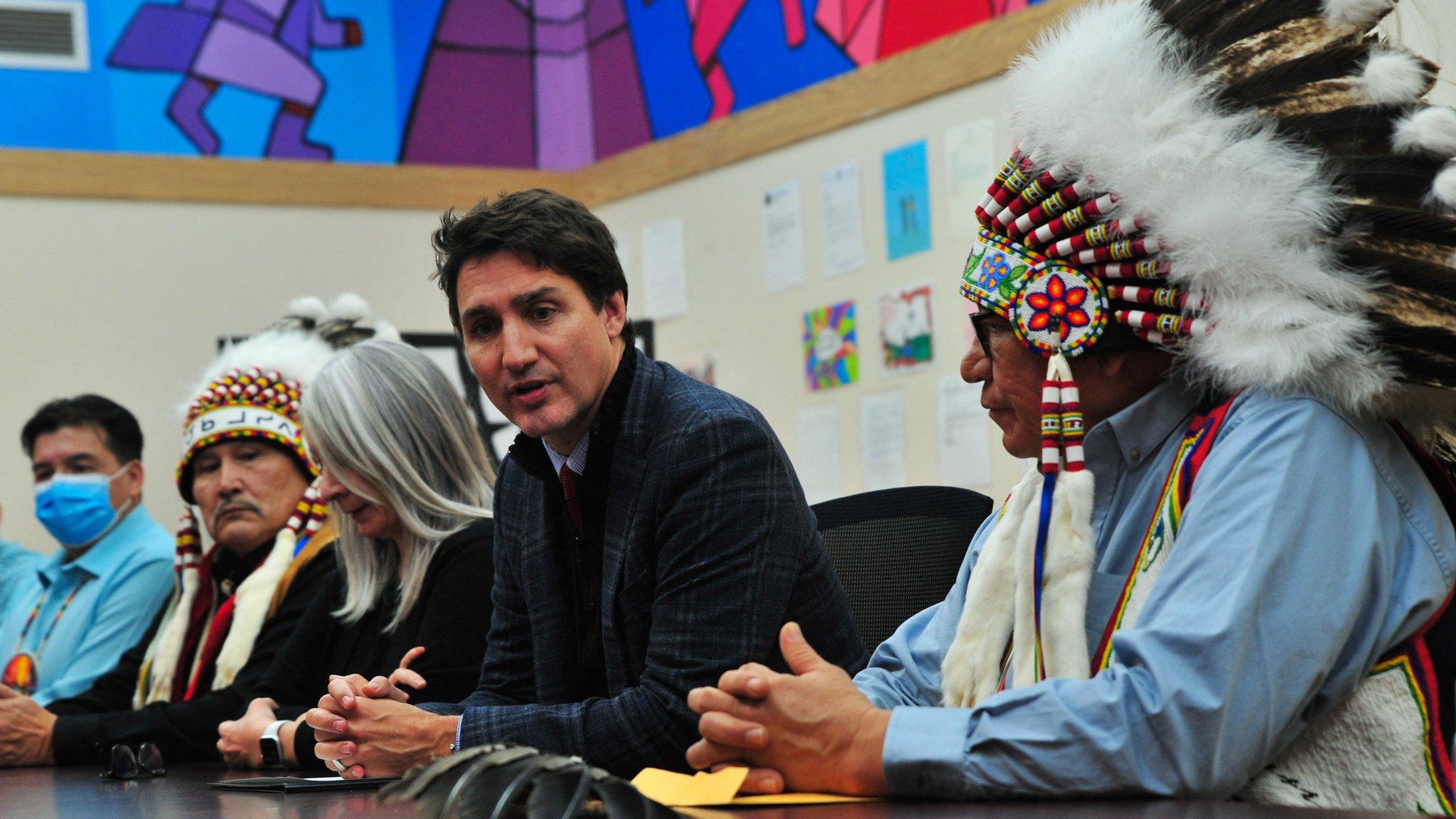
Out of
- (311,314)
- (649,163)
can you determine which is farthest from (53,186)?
(649,163)

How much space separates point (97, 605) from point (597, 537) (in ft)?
7.91

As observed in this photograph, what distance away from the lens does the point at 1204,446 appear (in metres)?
1.48

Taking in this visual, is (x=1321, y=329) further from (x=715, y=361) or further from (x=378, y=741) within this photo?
(x=715, y=361)

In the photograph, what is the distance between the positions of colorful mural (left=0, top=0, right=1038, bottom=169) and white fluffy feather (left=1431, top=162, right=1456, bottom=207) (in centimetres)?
328

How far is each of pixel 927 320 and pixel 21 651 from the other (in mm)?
2587

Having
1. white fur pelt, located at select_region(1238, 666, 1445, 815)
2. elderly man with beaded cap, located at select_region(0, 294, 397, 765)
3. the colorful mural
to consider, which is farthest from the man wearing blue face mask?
white fur pelt, located at select_region(1238, 666, 1445, 815)

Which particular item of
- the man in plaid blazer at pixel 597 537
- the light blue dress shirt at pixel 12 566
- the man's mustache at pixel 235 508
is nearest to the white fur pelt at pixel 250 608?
the man's mustache at pixel 235 508

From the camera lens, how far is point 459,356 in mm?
4512

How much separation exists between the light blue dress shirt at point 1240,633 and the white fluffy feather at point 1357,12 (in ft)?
1.29

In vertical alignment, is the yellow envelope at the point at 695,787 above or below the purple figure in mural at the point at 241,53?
below

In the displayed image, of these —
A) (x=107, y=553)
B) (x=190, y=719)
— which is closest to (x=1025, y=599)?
(x=190, y=719)

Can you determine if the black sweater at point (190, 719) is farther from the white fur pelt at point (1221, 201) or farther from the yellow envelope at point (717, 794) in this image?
the white fur pelt at point (1221, 201)

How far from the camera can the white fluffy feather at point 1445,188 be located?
1.44 metres

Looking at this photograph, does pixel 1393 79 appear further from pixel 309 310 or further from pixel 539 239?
pixel 309 310
